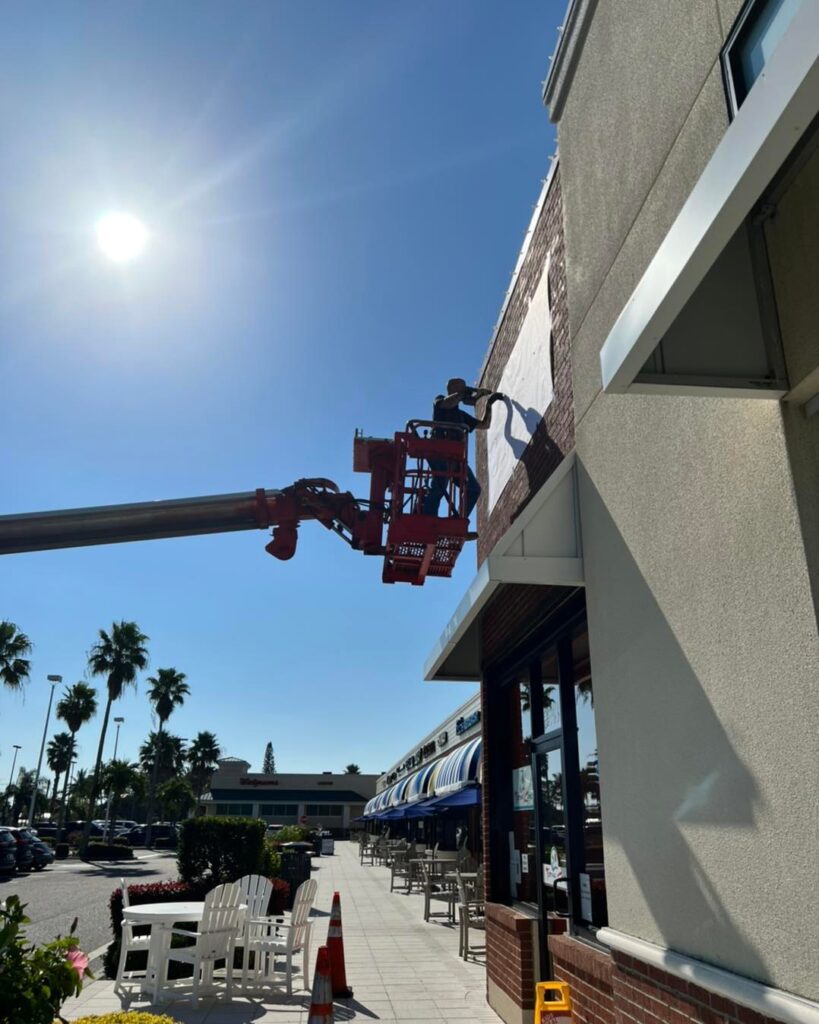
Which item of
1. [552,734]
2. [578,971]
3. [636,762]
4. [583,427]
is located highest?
[583,427]

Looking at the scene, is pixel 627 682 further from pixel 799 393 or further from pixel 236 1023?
pixel 236 1023

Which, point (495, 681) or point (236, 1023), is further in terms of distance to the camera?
point (495, 681)

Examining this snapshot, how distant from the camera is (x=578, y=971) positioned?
5.47m

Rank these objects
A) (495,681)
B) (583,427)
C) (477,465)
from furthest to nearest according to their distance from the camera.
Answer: (477,465) → (495,681) → (583,427)

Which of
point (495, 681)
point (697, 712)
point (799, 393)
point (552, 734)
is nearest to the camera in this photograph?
point (799, 393)

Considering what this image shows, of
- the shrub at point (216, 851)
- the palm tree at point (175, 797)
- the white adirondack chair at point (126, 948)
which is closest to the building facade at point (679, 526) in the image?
the white adirondack chair at point (126, 948)

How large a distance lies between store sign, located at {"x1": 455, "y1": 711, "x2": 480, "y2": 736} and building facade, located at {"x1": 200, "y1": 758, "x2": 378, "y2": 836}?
60133 millimetres

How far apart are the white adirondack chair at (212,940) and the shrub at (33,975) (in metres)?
5.13

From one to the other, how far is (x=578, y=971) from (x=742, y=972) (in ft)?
8.41

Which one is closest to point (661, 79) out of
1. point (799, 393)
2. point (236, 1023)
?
point (799, 393)

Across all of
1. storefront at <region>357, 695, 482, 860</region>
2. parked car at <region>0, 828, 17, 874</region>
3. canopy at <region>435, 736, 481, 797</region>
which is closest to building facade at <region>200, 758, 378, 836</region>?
storefront at <region>357, 695, 482, 860</region>

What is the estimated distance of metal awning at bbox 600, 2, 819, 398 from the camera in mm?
2068

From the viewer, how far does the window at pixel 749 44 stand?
3494 millimetres

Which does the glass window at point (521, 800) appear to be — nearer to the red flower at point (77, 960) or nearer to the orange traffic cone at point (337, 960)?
the orange traffic cone at point (337, 960)
